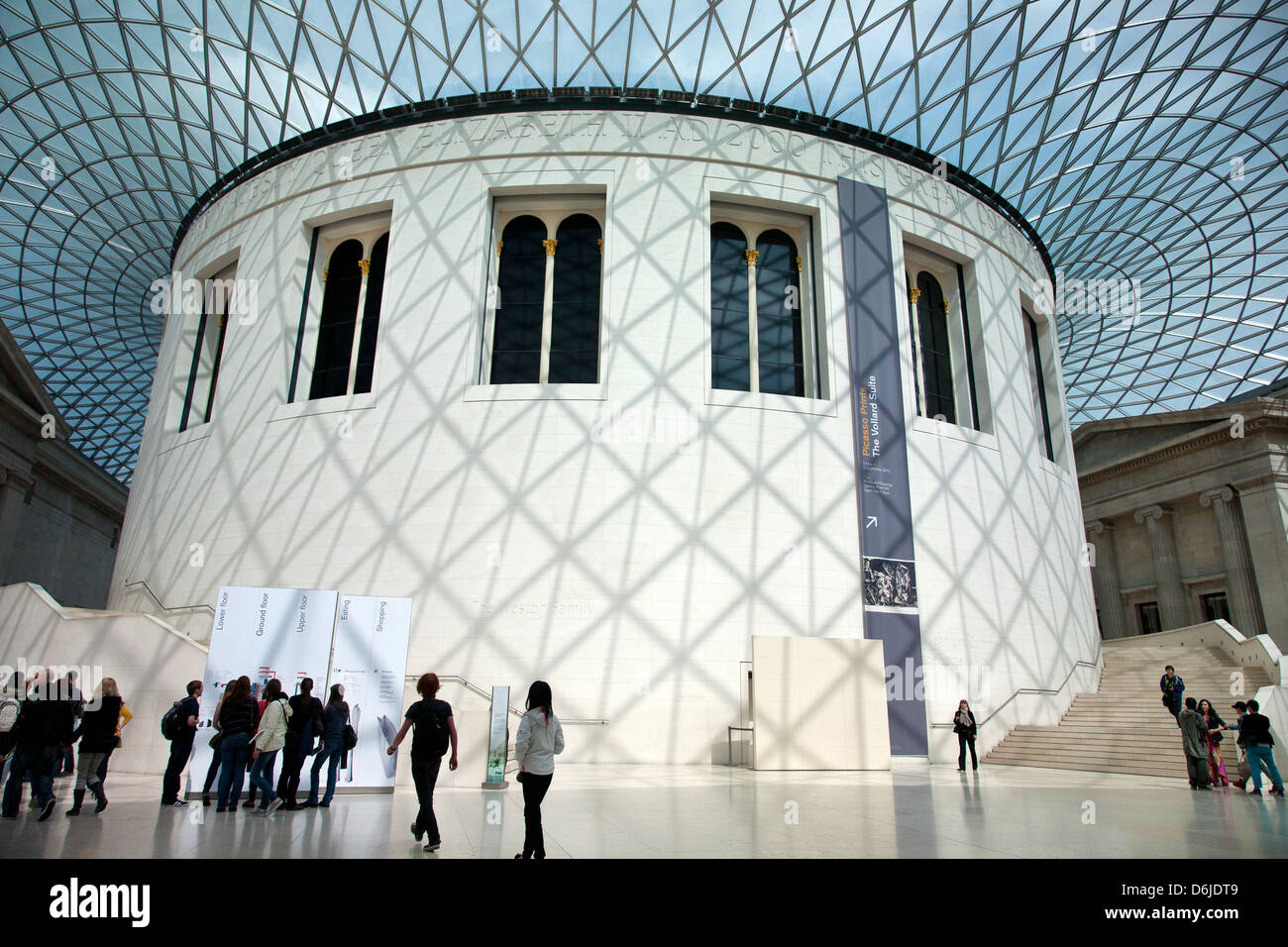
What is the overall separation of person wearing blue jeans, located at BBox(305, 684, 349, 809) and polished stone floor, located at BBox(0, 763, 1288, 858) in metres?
0.33

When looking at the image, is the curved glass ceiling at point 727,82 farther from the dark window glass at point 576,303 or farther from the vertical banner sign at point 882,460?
the dark window glass at point 576,303

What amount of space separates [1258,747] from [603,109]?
23.1 metres

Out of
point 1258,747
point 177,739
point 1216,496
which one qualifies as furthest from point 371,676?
point 1216,496

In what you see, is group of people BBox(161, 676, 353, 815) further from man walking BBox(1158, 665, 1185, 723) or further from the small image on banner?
man walking BBox(1158, 665, 1185, 723)

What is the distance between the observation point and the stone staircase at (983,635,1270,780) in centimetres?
1800

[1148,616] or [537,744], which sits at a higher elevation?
[1148,616]

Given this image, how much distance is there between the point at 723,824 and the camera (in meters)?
9.00

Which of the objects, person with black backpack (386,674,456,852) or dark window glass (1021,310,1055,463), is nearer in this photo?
person with black backpack (386,674,456,852)

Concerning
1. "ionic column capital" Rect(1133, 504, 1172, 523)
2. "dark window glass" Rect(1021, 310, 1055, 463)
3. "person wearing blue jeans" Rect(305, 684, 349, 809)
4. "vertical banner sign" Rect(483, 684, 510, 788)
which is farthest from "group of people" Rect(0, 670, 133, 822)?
"ionic column capital" Rect(1133, 504, 1172, 523)

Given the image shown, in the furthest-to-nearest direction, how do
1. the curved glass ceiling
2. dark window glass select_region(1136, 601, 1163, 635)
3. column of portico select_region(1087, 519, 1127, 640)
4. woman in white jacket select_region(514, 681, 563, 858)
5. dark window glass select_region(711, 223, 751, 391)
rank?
column of portico select_region(1087, 519, 1127, 640)
dark window glass select_region(1136, 601, 1163, 635)
the curved glass ceiling
dark window glass select_region(711, 223, 751, 391)
woman in white jacket select_region(514, 681, 563, 858)

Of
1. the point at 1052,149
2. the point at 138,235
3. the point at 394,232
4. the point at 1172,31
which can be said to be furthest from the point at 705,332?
the point at 138,235

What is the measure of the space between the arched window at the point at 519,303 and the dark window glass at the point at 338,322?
16.7ft

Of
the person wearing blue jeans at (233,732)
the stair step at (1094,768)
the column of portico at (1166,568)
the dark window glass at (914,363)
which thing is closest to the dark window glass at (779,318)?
the dark window glass at (914,363)

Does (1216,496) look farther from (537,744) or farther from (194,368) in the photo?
(194,368)
